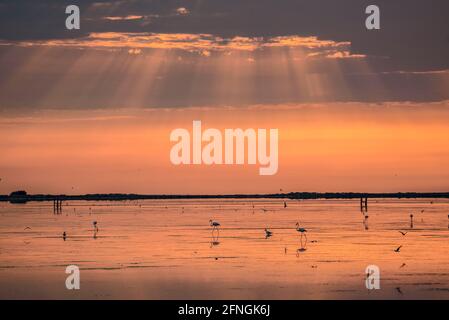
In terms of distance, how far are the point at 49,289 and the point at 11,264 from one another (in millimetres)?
11550

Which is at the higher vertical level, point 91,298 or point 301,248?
point 301,248

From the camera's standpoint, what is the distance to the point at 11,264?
2068 inches

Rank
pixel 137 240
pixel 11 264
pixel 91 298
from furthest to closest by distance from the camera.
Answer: pixel 137 240 → pixel 11 264 → pixel 91 298

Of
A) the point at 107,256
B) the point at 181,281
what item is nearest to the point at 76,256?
the point at 107,256

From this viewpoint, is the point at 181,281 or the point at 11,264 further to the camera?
the point at 11,264

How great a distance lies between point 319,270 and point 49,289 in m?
14.3

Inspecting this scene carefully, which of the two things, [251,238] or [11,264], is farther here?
[251,238]

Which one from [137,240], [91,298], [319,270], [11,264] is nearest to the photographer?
[91,298]
